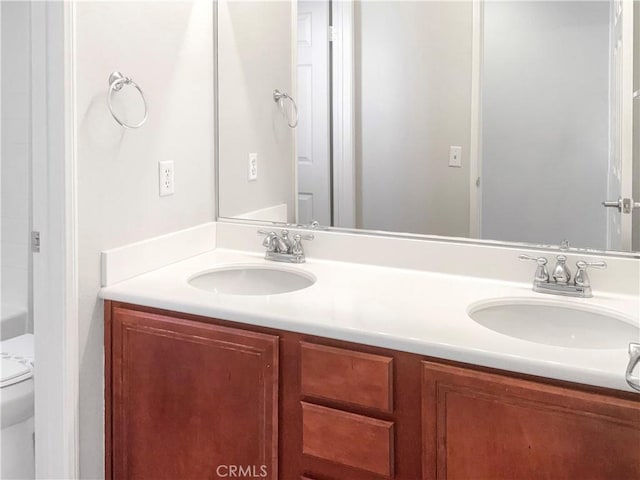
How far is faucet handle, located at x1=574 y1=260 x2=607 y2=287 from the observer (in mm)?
1417

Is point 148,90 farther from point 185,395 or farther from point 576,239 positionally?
point 576,239

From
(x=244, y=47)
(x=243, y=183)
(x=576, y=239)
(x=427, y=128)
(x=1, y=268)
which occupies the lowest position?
(x=1, y=268)

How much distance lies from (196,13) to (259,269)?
2.73ft

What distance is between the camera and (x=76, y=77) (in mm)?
1365

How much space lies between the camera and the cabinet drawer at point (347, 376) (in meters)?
1.17

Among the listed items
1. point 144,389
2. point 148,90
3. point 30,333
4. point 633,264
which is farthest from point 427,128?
point 30,333

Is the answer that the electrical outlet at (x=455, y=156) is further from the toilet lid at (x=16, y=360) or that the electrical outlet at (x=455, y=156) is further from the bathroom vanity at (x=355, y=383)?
the toilet lid at (x=16, y=360)

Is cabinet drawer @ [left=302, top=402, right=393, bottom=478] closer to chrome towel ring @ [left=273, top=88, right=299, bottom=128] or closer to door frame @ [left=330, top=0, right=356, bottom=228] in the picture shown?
door frame @ [left=330, top=0, right=356, bottom=228]

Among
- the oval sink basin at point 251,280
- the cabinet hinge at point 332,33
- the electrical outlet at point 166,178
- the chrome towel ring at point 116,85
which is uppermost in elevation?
the cabinet hinge at point 332,33

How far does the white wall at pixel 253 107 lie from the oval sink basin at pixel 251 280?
8.9 inches

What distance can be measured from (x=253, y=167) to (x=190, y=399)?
875mm

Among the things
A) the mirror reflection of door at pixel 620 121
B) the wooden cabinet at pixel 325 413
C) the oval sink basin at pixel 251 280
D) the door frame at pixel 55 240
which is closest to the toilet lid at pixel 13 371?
the door frame at pixel 55 240

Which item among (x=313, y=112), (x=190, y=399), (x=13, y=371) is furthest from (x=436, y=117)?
(x=13, y=371)

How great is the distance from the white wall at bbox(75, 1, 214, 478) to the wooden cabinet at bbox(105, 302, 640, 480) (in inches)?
2.6
